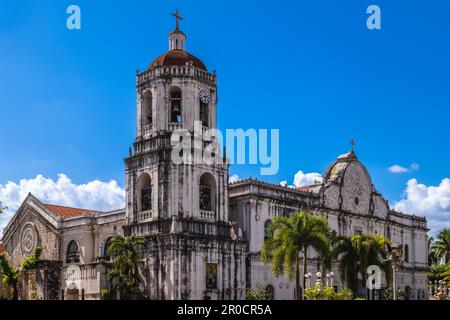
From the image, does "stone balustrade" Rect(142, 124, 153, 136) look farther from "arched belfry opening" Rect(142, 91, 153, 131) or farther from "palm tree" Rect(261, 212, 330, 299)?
"palm tree" Rect(261, 212, 330, 299)

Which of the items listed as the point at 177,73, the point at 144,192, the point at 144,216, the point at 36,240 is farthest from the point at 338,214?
the point at 36,240

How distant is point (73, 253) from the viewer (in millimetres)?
52719

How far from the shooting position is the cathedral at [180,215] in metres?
41.8

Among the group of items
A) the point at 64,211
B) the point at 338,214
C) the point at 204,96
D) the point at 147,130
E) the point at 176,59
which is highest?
the point at 176,59

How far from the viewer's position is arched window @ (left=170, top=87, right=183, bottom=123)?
146 feet

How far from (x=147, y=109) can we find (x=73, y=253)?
14.3 m

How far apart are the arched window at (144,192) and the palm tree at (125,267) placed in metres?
3.21

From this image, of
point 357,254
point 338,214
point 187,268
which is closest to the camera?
point 187,268

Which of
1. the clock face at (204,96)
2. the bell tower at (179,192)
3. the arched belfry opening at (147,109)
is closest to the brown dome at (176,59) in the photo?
the bell tower at (179,192)

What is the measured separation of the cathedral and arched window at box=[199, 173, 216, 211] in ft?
0.21

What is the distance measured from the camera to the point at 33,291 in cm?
4859

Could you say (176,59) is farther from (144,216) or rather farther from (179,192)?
(144,216)

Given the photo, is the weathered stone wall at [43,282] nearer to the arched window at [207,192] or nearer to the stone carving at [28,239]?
the stone carving at [28,239]

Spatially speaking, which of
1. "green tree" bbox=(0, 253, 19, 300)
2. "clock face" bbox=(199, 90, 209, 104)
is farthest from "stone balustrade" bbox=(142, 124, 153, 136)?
"green tree" bbox=(0, 253, 19, 300)
